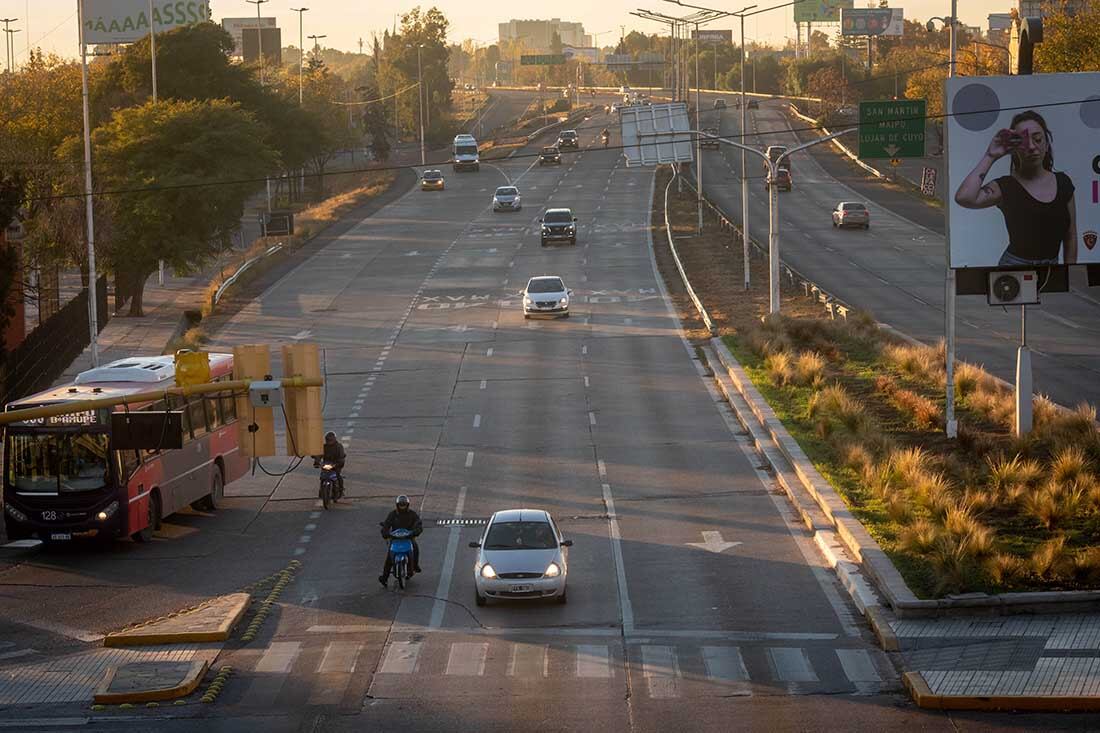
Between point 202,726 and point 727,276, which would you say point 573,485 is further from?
point 727,276

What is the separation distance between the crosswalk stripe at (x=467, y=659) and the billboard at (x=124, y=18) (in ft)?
336

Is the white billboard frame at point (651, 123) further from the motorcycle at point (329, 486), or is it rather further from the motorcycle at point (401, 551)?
the motorcycle at point (401, 551)

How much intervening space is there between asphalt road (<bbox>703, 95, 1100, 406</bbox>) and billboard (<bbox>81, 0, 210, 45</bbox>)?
44039 millimetres

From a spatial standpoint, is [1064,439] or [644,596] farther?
[1064,439]

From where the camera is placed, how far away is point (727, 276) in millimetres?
65562

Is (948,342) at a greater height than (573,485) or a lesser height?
greater

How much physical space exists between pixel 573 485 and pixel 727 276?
119 feet

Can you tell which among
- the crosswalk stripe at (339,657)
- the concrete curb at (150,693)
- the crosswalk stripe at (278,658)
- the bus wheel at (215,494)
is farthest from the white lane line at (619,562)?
the bus wheel at (215,494)

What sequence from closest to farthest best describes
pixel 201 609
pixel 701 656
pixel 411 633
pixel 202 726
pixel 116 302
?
pixel 202 726 → pixel 701 656 → pixel 411 633 → pixel 201 609 → pixel 116 302

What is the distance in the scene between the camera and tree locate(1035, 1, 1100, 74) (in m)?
77.6

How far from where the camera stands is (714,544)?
25.3 m

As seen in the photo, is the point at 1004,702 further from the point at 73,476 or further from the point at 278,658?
the point at 73,476

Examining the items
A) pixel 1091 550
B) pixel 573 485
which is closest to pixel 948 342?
pixel 573 485

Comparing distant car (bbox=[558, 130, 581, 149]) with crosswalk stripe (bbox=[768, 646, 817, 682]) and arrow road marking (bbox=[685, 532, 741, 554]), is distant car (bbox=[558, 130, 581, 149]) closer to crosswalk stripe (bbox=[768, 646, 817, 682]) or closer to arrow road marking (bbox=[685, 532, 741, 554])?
arrow road marking (bbox=[685, 532, 741, 554])
